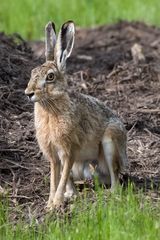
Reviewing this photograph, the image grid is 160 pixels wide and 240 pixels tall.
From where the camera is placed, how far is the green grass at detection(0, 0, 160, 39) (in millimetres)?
16734

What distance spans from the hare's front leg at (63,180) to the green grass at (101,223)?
1.17 feet

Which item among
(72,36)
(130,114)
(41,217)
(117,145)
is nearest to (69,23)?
(72,36)

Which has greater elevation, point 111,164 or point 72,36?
point 72,36

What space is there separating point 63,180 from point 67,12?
855 centimetres

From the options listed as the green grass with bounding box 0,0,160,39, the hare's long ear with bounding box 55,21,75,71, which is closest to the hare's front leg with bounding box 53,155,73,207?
the hare's long ear with bounding box 55,21,75,71

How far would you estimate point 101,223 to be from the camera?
7.70 metres

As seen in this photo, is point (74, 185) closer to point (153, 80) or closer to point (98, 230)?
point (98, 230)

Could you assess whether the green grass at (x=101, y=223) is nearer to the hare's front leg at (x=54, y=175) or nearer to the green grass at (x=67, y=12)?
the hare's front leg at (x=54, y=175)

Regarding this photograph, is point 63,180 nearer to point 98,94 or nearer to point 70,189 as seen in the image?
point 70,189

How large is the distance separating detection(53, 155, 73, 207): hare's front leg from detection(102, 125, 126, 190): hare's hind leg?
0.49 metres

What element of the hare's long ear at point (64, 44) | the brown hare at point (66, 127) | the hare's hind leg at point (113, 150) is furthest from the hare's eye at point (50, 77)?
the hare's hind leg at point (113, 150)

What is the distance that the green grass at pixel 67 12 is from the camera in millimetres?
16734

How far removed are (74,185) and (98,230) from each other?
156 cm

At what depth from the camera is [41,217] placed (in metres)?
8.56
